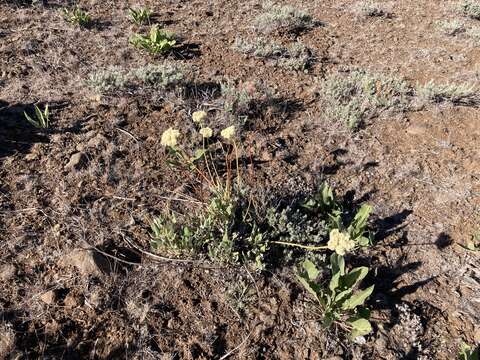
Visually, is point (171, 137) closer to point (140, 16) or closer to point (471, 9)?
point (140, 16)

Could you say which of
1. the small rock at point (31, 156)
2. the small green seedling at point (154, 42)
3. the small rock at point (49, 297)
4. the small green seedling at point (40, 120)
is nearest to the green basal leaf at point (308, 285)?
the small rock at point (49, 297)

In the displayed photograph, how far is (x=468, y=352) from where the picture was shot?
2.94 m

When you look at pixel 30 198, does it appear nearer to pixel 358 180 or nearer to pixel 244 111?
pixel 244 111

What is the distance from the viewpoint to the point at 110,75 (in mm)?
5125

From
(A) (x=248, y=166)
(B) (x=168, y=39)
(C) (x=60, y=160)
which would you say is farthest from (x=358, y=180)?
(B) (x=168, y=39)

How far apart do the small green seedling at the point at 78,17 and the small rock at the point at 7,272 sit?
4.75 m

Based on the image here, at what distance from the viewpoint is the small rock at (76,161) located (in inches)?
160

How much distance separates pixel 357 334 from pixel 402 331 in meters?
0.49

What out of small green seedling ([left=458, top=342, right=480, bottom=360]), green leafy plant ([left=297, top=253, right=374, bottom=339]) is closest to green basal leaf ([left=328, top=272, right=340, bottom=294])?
green leafy plant ([left=297, top=253, right=374, bottom=339])

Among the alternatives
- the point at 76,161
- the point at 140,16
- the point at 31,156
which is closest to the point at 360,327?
the point at 76,161

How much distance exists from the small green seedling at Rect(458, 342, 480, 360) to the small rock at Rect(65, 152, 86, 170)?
4.05 m

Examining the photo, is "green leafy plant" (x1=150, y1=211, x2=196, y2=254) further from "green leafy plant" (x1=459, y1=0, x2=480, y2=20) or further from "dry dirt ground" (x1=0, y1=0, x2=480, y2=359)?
"green leafy plant" (x1=459, y1=0, x2=480, y2=20)

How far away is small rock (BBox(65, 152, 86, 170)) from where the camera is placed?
160 inches

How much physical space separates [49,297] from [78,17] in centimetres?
514
